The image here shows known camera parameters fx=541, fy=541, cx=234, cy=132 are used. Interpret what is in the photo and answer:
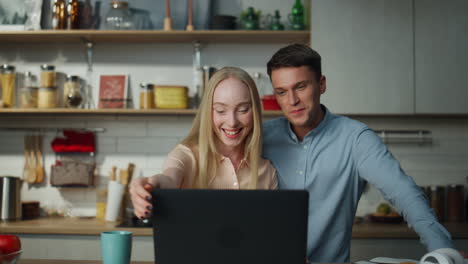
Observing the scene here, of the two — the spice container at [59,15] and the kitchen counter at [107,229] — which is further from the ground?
the spice container at [59,15]

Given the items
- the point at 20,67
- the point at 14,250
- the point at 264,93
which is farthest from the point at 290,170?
the point at 20,67

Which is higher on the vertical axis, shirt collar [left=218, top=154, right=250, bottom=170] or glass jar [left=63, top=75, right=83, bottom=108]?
glass jar [left=63, top=75, right=83, bottom=108]

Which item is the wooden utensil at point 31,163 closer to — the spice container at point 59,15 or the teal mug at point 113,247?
the spice container at point 59,15

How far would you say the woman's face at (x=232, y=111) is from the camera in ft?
5.82

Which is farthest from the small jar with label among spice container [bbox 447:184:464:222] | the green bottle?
spice container [bbox 447:184:464:222]

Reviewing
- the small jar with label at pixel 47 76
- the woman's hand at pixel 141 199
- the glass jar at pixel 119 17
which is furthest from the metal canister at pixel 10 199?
the woman's hand at pixel 141 199

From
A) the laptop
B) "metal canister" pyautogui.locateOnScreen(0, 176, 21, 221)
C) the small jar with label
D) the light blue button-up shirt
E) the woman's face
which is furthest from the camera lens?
the small jar with label

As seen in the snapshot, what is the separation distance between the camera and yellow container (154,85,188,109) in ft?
11.6

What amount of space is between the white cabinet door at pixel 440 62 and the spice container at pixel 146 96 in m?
1.73

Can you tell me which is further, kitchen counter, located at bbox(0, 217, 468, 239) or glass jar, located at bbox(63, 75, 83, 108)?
glass jar, located at bbox(63, 75, 83, 108)

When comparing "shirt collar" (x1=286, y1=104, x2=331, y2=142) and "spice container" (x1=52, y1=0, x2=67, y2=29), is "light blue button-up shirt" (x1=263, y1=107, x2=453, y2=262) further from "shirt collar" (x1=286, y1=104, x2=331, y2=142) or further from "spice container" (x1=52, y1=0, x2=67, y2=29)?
"spice container" (x1=52, y1=0, x2=67, y2=29)

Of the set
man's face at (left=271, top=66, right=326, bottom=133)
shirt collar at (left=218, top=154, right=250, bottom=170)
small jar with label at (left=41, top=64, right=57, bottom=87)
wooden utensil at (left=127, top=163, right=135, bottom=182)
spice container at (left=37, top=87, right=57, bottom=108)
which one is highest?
small jar with label at (left=41, top=64, right=57, bottom=87)

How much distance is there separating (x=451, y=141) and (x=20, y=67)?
3.08 metres

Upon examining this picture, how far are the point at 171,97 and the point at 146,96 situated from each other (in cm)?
20
